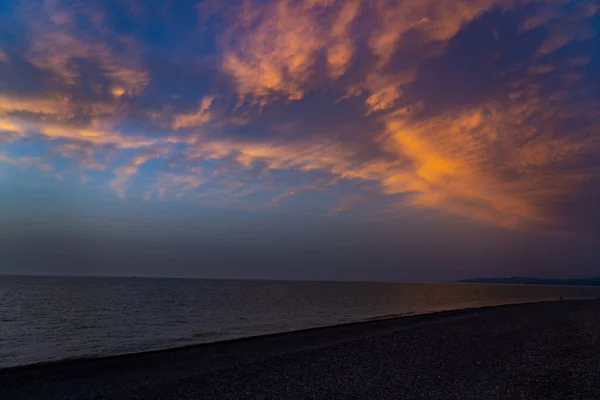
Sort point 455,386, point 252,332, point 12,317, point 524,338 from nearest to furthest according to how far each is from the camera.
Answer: point 455,386 < point 524,338 < point 252,332 < point 12,317

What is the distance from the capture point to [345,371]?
19422mm

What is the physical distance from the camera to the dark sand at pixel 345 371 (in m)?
16.0

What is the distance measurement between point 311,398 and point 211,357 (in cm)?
1111

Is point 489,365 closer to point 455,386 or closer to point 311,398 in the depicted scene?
point 455,386

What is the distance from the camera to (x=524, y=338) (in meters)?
29.0

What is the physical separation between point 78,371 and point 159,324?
23.8 meters

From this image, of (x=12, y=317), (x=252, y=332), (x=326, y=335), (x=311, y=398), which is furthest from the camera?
(x=12, y=317)

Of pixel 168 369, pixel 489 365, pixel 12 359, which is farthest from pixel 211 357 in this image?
pixel 489 365

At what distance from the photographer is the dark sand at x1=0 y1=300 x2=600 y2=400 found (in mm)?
16047

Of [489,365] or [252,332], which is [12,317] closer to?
[252,332]

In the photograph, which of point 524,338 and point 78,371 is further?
point 524,338

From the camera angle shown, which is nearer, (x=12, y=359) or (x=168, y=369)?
(x=168, y=369)

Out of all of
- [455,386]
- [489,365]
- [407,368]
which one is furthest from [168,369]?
[489,365]

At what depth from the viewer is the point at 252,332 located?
38188 millimetres
